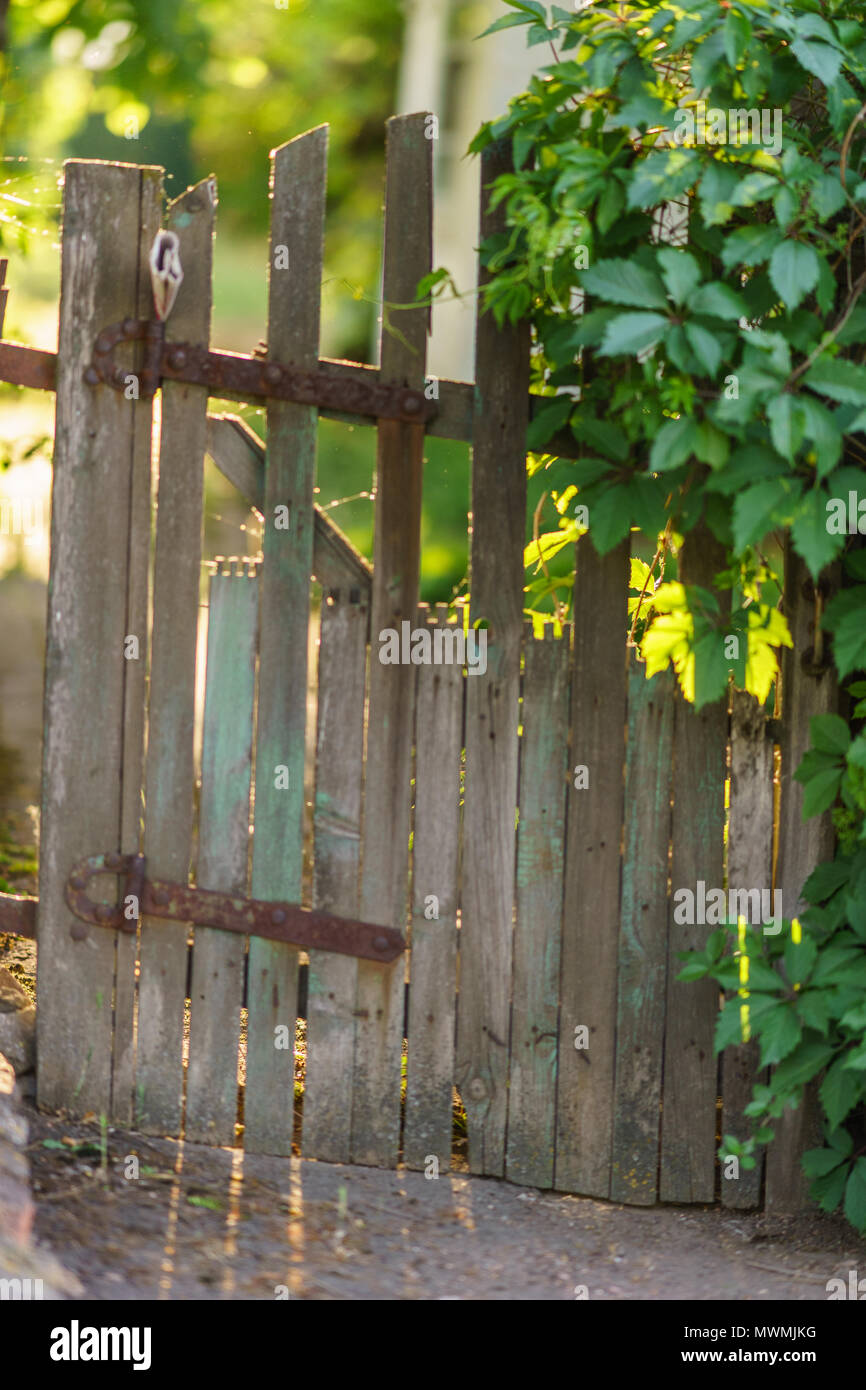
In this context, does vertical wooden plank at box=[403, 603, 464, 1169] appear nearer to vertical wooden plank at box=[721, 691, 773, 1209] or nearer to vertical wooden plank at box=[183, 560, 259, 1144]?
vertical wooden plank at box=[183, 560, 259, 1144]

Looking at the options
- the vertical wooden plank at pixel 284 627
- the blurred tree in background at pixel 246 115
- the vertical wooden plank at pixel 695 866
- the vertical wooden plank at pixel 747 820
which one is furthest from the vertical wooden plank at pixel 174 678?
the blurred tree in background at pixel 246 115

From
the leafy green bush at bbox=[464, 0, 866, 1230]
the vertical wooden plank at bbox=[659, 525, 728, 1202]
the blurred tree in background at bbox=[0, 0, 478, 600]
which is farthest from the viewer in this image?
the blurred tree in background at bbox=[0, 0, 478, 600]

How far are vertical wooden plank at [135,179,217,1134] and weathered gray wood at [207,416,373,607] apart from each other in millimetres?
45

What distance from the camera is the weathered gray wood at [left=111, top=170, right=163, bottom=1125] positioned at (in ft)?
9.25

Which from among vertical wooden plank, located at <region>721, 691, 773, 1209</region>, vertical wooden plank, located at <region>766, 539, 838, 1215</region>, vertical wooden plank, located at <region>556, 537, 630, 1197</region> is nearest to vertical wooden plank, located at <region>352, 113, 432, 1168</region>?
vertical wooden plank, located at <region>556, 537, 630, 1197</region>

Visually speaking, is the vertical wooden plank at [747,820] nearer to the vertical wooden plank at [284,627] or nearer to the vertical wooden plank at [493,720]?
the vertical wooden plank at [493,720]

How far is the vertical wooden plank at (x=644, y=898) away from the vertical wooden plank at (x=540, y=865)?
0.49ft

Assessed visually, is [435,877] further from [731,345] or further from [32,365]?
[32,365]

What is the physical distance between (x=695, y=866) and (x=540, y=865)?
0.35m

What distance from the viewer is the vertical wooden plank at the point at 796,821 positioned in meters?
2.83

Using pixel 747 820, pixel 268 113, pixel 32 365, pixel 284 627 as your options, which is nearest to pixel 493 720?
pixel 284 627

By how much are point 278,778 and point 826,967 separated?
1232 millimetres

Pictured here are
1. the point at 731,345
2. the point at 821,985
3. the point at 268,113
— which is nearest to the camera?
the point at 731,345

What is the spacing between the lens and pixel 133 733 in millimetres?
2830
